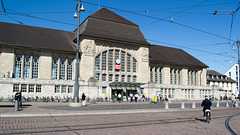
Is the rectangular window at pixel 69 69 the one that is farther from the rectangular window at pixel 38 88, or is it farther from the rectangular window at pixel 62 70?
the rectangular window at pixel 38 88

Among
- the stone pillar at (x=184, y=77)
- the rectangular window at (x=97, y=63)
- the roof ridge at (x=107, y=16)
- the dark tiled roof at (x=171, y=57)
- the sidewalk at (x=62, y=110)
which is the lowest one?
the sidewalk at (x=62, y=110)

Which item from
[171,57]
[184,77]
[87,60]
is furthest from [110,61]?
[184,77]

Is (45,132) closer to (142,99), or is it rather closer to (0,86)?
(0,86)

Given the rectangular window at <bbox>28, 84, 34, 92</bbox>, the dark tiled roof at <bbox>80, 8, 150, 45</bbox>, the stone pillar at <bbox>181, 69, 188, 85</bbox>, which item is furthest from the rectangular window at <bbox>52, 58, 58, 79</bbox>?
the stone pillar at <bbox>181, 69, 188, 85</bbox>

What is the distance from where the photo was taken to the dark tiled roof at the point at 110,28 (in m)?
42.5

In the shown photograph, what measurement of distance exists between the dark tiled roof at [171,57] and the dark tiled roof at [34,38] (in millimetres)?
18580

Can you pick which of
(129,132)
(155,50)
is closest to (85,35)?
(155,50)

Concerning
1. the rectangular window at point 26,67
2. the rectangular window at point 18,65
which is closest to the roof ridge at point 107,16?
the rectangular window at point 26,67

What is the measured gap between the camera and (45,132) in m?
10.1

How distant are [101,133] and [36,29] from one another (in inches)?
1469

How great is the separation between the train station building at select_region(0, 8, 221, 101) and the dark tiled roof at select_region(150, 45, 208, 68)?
1.21 ft

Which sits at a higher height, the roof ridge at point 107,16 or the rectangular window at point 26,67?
the roof ridge at point 107,16

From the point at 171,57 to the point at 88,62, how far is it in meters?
23.8

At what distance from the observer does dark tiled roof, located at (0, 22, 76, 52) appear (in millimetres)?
36906
